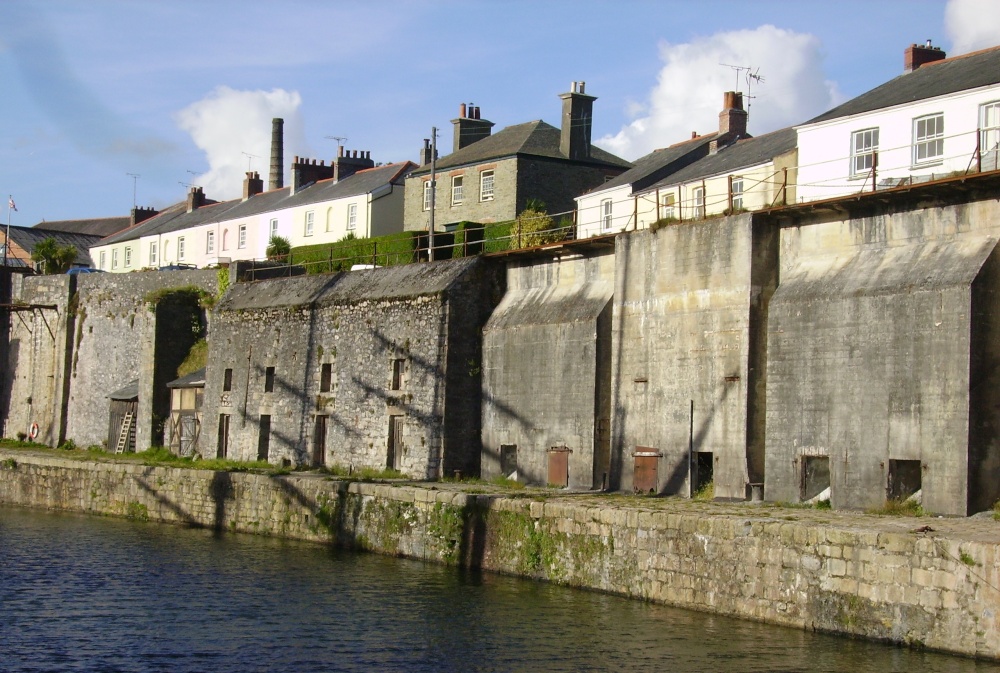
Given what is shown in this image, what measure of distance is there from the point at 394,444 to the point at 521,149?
12.5m

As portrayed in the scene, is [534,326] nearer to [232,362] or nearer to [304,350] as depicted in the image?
[304,350]

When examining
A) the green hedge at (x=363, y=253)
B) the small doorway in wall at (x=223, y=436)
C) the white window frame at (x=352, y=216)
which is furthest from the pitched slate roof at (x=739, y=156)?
the white window frame at (x=352, y=216)

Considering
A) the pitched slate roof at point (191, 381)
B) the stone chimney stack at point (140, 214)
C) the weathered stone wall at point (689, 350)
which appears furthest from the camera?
the stone chimney stack at point (140, 214)

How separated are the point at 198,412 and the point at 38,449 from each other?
744 centimetres

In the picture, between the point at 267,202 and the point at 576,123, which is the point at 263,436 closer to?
the point at 576,123

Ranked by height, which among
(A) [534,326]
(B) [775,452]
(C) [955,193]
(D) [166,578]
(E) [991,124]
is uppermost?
(E) [991,124]

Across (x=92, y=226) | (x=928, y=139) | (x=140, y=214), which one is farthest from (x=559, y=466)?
(x=92, y=226)

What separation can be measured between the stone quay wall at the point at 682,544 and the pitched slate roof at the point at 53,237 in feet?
129

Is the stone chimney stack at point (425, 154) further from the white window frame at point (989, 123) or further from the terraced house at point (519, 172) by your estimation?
the white window frame at point (989, 123)

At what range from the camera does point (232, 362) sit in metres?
34.5

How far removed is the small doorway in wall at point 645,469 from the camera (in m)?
23.9

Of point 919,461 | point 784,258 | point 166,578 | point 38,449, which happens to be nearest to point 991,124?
point 784,258

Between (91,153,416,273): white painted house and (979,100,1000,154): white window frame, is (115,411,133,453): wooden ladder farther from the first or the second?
(979,100,1000,154): white window frame

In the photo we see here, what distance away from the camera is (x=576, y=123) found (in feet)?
129
